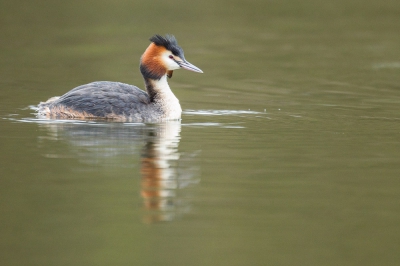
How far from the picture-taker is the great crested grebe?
12727 millimetres

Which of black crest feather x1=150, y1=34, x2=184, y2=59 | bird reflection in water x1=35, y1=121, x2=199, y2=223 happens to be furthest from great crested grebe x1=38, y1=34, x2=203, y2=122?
bird reflection in water x1=35, y1=121, x2=199, y2=223

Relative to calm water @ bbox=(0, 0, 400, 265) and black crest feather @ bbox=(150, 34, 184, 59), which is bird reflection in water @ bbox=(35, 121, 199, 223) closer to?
calm water @ bbox=(0, 0, 400, 265)

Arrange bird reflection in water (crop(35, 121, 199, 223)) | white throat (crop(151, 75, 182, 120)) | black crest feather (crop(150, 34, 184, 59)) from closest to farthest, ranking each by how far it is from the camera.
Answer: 1. bird reflection in water (crop(35, 121, 199, 223))
2. white throat (crop(151, 75, 182, 120))
3. black crest feather (crop(150, 34, 184, 59))

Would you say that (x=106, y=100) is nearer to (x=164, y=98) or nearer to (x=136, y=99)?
(x=136, y=99)

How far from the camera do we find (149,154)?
A: 10.3 metres

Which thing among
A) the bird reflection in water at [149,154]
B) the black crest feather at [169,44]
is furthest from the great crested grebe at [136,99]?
the bird reflection in water at [149,154]

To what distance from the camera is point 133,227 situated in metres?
7.45

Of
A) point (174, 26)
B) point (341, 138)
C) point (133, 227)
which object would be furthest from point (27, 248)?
point (174, 26)

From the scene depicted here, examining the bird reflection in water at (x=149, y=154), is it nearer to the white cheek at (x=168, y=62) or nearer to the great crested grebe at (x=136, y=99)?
the great crested grebe at (x=136, y=99)

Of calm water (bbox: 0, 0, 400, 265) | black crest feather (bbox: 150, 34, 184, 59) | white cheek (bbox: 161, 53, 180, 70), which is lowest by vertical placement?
calm water (bbox: 0, 0, 400, 265)

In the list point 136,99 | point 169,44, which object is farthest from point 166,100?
point 169,44

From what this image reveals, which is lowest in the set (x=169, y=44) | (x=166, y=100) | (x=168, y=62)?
(x=166, y=100)

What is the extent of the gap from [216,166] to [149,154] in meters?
0.95

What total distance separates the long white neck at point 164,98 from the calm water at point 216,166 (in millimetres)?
301
